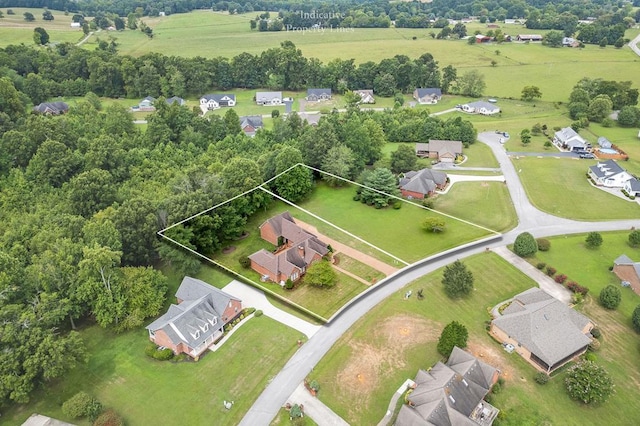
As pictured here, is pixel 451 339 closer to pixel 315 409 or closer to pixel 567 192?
pixel 315 409

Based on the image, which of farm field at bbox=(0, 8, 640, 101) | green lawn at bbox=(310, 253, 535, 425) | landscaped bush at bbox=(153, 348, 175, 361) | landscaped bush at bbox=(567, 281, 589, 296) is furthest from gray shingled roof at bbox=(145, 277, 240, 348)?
farm field at bbox=(0, 8, 640, 101)

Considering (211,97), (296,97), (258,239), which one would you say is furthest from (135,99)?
(258,239)

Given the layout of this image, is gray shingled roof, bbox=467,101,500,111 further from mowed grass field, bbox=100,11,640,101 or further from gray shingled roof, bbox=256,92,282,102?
gray shingled roof, bbox=256,92,282,102

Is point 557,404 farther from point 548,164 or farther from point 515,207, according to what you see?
point 548,164

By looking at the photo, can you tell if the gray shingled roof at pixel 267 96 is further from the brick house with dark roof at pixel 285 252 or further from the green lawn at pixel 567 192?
the brick house with dark roof at pixel 285 252

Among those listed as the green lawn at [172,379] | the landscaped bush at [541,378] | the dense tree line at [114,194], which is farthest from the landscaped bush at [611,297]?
the dense tree line at [114,194]
